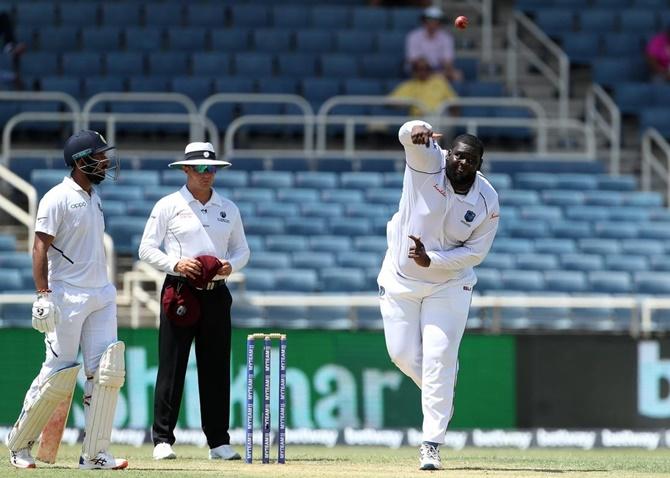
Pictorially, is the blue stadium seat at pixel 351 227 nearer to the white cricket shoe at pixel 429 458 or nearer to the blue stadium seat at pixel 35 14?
the blue stadium seat at pixel 35 14

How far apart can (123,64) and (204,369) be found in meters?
9.89

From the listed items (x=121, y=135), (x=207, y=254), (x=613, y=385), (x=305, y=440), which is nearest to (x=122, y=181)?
(x=121, y=135)

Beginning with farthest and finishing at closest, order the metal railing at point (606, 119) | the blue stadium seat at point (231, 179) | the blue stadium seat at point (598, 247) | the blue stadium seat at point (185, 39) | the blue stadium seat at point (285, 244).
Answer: the blue stadium seat at point (185, 39) < the metal railing at point (606, 119) < the blue stadium seat at point (231, 179) < the blue stadium seat at point (598, 247) < the blue stadium seat at point (285, 244)

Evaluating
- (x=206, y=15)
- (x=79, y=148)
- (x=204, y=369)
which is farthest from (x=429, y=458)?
(x=206, y=15)

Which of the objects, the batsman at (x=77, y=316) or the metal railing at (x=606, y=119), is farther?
the metal railing at (x=606, y=119)

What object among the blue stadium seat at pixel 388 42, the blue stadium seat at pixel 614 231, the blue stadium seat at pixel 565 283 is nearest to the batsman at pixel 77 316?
the blue stadium seat at pixel 565 283

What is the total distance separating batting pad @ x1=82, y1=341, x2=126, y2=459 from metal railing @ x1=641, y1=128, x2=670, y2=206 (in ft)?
36.4

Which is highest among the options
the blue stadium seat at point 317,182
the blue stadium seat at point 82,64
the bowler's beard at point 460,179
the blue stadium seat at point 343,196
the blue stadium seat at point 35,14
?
the blue stadium seat at point 35,14

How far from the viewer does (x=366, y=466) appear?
10.1m

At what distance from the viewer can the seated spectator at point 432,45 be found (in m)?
19.5

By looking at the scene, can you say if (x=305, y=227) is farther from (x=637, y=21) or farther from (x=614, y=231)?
(x=637, y=21)

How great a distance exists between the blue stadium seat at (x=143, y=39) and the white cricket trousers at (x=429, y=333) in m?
11.0

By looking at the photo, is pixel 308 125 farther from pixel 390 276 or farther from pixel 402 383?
pixel 390 276

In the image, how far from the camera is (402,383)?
48.9 feet
